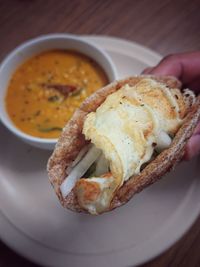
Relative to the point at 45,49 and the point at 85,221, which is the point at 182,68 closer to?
the point at 45,49

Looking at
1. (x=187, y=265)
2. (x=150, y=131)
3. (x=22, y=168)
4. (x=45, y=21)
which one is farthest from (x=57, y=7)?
(x=187, y=265)

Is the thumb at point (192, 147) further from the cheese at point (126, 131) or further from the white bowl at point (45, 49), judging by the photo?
the white bowl at point (45, 49)

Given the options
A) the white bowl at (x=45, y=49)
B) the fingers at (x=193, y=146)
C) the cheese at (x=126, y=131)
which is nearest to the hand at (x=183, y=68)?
the white bowl at (x=45, y=49)

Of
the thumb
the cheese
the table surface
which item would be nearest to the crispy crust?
the cheese

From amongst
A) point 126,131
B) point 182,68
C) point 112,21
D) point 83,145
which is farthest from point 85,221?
point 112,21

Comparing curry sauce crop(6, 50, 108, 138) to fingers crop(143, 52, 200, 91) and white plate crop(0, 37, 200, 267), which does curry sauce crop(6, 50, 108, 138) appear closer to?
white plate crop(0, 37, 200, 267)

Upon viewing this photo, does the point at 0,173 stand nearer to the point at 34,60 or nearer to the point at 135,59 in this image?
the point at 34,60
